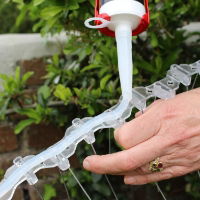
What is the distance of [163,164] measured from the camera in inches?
27.4

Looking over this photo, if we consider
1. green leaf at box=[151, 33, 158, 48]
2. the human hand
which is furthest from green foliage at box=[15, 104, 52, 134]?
the human hand

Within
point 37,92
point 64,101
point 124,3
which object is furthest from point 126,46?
point 37,92

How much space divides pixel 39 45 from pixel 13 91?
25 centimetres

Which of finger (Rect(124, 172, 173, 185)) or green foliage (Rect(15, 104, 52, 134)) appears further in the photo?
green foliage (Rect(15, 104, 52, 134))

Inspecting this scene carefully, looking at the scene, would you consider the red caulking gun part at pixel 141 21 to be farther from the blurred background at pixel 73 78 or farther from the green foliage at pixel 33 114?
the green foliage at pixel 33 114

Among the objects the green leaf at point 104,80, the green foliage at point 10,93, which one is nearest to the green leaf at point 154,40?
the green leaf at point 104,80

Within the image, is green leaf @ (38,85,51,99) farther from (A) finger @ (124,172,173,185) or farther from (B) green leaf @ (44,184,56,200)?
(A) finger @ (124,172,173,185)

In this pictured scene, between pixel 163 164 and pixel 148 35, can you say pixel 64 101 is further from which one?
pixel 163 164

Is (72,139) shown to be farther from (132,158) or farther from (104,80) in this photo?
(104,80)

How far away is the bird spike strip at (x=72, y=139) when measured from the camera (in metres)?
0.58

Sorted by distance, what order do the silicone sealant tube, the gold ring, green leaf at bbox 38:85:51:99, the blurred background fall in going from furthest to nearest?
green leaf at bbox 38:85:51:99, the blurred background, the gold ring, the silicone sealant tube

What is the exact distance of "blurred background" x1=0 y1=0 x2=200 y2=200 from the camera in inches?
40.8

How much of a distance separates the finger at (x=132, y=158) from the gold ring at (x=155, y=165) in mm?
30

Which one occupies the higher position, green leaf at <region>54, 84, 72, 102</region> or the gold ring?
the gold ring
